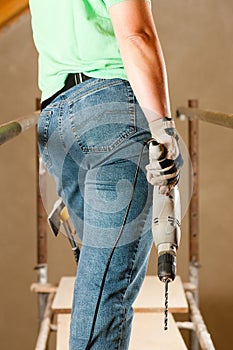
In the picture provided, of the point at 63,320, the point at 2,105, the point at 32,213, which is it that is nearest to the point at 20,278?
the point at 32,213

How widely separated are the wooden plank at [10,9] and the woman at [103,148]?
2.48 m

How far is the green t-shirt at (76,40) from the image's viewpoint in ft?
4.42

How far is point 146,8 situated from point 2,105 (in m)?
3.76

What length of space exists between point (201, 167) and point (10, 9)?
170 cm

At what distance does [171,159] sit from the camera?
51.6 inches

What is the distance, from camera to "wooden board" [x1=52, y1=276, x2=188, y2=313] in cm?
269

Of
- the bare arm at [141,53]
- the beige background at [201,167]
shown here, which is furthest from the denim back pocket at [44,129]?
the beige background at [201,167]

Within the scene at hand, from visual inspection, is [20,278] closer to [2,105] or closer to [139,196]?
[2,105]

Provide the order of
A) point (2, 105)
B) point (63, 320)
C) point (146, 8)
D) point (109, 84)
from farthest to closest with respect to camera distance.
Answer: point (2, 105), point (63, 320), point (109, 84), point (146, 8)

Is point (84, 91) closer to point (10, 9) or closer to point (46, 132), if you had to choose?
point (46, 132)

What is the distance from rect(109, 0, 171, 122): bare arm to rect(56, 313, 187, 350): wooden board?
1.17 metres

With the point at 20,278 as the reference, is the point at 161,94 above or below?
above

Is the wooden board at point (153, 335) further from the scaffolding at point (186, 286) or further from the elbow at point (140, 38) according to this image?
the elbow at point (140, 38)

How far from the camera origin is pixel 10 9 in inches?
166
